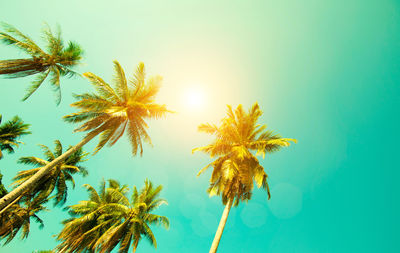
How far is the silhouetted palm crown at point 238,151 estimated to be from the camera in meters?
10.5

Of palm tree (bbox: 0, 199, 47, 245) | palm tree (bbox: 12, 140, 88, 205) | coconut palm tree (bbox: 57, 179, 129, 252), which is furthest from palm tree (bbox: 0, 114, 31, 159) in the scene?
coconut palm tree (bbox: 57, 179, 129, 252)

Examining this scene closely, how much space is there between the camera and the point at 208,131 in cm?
1246

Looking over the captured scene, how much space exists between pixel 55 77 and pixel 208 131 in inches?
453

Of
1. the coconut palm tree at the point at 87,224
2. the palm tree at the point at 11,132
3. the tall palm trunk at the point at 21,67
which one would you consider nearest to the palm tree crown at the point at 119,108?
the tall palm trunk at the point at 21,67

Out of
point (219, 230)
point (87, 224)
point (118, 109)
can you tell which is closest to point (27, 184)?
point (118, 109)

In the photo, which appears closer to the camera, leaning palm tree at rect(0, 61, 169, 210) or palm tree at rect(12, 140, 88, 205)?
leaning palm tree at rect(0, 61, 169, 210)

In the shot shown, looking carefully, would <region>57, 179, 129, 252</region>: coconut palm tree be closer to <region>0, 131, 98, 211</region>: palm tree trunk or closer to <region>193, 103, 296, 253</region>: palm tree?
<region>0, 131, 98, 211</region>: palm tree trunk

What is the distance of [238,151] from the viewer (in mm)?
11078

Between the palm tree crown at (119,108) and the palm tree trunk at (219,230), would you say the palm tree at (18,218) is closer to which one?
the palm tree crown at (119,108)

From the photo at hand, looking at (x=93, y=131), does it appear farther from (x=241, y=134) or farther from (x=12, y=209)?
(x=12, y=209)

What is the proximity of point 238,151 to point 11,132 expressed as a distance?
Result: 864 inches

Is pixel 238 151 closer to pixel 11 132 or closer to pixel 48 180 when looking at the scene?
pixel 48 180

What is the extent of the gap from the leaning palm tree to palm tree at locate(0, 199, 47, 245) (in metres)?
11.1

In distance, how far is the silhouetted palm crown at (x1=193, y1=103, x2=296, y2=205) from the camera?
34.5ft
